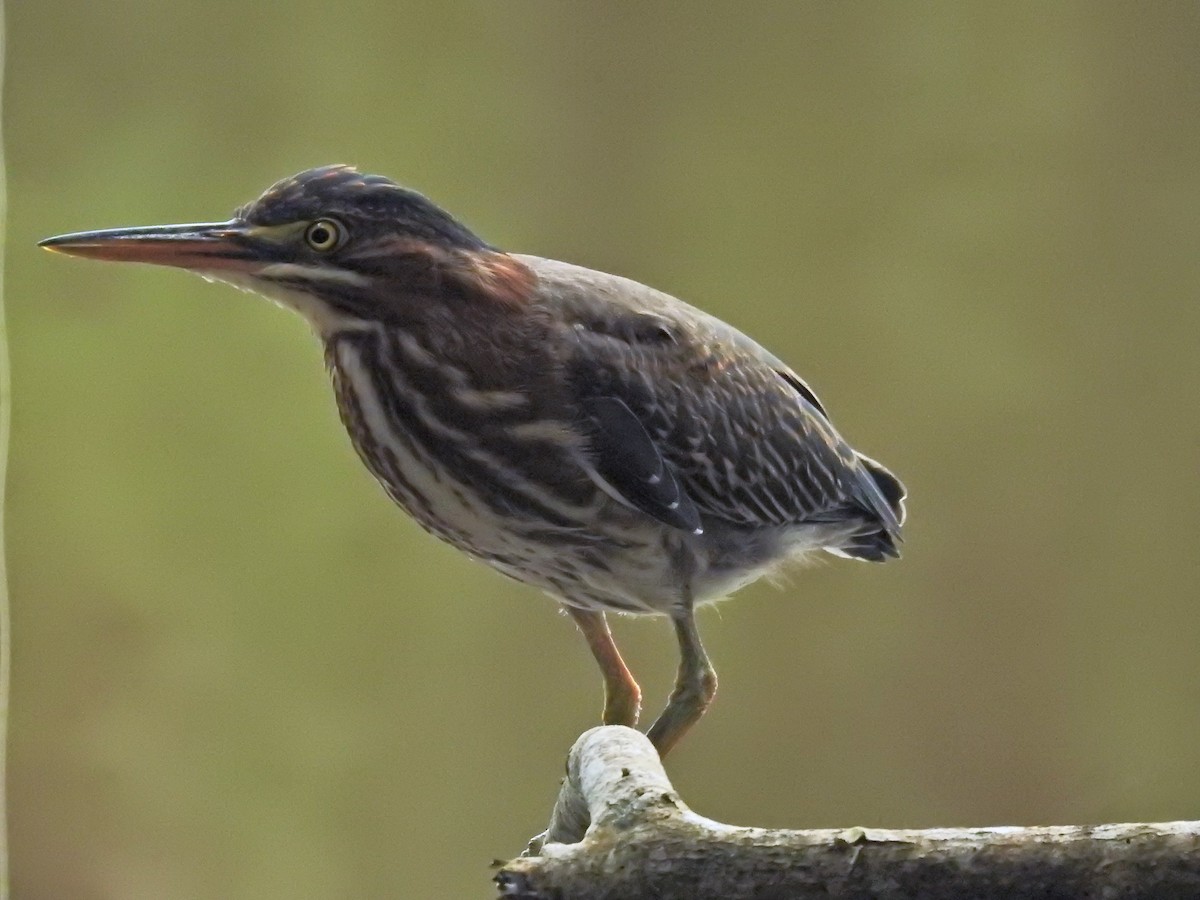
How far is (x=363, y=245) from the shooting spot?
1.19 metres

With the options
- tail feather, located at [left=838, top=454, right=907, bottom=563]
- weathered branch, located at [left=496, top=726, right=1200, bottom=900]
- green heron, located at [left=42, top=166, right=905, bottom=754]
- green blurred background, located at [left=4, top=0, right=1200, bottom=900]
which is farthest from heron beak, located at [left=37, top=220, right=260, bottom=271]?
green blurred background, located at [left=4, top=0, right=1200, bottom=900]

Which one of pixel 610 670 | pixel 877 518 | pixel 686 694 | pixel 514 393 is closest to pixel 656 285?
pixel 877 518

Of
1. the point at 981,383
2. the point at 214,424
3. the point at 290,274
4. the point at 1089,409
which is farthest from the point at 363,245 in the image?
the point at 1089,409

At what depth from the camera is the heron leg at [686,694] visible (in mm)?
1409

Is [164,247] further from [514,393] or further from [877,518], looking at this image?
[877,518]

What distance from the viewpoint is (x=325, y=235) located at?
118cm

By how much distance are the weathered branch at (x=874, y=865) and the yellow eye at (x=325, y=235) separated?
1.76ft

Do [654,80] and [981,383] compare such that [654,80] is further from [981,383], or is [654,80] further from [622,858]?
[622,858]

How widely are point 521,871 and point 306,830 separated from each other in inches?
73.5

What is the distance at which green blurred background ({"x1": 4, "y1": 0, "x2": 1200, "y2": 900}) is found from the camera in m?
2.51

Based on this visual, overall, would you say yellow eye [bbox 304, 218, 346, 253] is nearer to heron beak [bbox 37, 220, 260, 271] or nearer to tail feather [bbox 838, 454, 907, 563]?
heron beak [bbox 37, 220, 260, 271]

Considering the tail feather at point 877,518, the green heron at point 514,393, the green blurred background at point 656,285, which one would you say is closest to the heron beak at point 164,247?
the green heron at point 514,393

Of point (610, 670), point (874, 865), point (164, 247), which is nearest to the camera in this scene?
point (874, 865)

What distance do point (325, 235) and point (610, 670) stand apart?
603 millimetres
